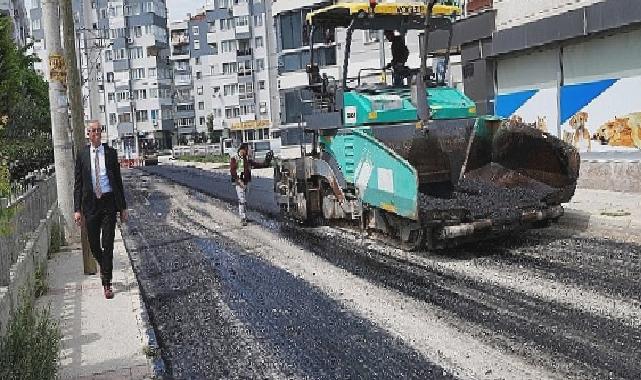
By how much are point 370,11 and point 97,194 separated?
15.6 feet

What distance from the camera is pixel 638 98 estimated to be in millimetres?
13039

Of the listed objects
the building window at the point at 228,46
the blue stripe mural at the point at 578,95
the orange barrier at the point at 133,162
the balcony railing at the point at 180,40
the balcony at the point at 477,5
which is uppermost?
the balcony railing at the point at 180,40

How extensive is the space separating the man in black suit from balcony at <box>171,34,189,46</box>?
107 meters

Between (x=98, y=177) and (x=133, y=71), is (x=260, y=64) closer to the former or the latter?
(x=133, y=71)

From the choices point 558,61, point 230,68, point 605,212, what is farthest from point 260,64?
point 605,212

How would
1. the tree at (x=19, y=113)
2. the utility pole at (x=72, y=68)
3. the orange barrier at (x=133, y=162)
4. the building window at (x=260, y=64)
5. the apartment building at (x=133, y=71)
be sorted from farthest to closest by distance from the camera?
the apartment building at (x=133, y=71) < the building window at (x=260, y=64) < the orange barrier at (x=133, y=162) < the tree at (x=19, y=113) < the utility pole at (x=72, y=68)

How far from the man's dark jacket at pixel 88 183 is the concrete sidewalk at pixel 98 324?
101 cm

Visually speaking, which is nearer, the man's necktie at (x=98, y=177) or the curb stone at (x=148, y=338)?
the curb stone at (x=148, y=338)

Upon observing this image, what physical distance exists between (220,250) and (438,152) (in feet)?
11.9

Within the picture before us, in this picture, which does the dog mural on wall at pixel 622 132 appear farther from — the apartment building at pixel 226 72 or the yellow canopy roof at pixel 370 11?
the apartment building at pixel 226 72

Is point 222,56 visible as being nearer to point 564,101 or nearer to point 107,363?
point 564,101

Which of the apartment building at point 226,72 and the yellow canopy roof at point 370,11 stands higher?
the apartment building at point 226,72

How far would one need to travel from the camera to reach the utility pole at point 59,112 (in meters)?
10.5

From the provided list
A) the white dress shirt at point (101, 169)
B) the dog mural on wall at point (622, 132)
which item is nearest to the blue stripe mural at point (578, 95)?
the dog mural on wall at point (622, 132)
